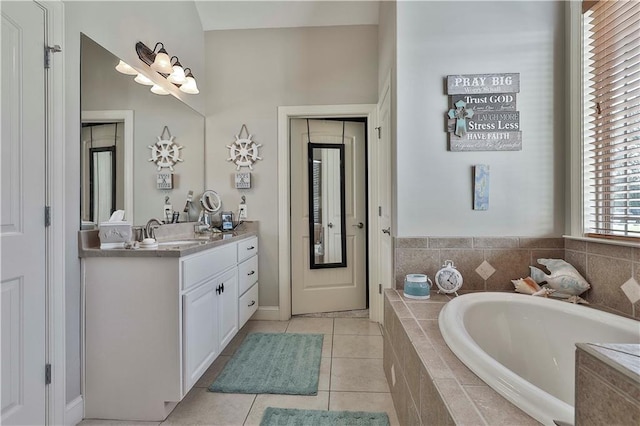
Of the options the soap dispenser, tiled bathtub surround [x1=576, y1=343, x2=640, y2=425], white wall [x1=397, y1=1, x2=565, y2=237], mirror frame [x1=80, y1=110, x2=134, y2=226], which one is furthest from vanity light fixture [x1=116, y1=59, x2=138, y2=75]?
tiled bathtub surround [x1=576, y1=343, x2=640, y2=425]

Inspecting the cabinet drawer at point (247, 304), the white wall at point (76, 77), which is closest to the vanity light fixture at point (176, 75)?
the white wall at point (76, 77)

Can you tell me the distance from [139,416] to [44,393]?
0.42 meters

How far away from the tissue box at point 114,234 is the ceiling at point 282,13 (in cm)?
226

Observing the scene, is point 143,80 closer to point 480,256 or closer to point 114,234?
point 114,234

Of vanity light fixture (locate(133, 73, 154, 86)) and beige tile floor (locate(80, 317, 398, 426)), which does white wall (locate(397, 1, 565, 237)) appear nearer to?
beige tile floor (locate(80, 317, 398, 426))

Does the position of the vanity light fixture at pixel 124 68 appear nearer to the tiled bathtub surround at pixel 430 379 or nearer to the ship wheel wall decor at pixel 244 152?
the ship wheel wall decor at pixel 244 152

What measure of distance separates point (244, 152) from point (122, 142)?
1107mm

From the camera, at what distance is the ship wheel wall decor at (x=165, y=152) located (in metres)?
2.21

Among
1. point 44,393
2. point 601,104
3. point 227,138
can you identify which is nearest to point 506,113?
point 601,104

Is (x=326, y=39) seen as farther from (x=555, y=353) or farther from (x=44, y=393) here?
(x=44, y=393)

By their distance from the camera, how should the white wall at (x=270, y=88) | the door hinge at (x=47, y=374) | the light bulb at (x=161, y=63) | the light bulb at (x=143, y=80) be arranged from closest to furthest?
the door hinge at (x=47, y=374) → the light bulb at (x=143, y=80) → the light bulb at (x=161, y=63) → the white wall at (x=270, y=88)

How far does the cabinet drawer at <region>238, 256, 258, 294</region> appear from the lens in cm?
232

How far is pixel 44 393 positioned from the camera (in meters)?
1.30

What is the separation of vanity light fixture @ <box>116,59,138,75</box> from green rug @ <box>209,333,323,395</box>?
199 centimetres
